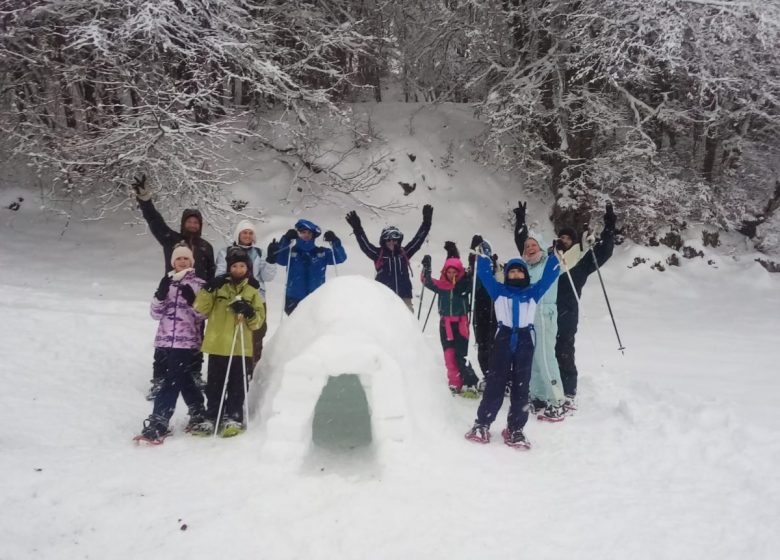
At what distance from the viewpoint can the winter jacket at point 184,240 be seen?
4727 mm

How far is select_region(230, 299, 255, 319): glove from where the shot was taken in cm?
402

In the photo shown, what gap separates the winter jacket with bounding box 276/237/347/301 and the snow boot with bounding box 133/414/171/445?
6.11 ft

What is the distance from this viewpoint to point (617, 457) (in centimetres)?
412

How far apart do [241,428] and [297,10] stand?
404 inches

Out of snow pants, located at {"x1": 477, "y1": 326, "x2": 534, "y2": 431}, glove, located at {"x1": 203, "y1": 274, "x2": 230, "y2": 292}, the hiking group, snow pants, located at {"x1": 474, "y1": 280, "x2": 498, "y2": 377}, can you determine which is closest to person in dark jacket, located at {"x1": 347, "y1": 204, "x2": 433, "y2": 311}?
the hiking group

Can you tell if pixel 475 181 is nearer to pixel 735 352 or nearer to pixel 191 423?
pixel 735 352

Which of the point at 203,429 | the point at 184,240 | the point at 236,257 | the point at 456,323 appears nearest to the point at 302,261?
the point at 184,240

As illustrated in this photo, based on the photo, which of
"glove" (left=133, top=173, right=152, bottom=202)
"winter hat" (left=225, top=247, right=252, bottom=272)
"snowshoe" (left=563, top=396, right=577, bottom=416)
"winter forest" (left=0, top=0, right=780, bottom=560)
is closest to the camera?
"winter forest" (left=0, top=0, right=780, bottom=560)

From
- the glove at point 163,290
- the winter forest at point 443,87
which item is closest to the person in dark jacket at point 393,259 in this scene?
the glove at point 163,290

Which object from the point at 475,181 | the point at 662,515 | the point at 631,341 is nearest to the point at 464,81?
the point at 475,181

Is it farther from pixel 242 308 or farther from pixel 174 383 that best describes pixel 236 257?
pixel 174 383

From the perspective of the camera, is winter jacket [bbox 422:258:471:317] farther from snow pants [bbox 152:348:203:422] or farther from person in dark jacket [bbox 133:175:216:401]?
snow pants [bbox 152:348:203:422]

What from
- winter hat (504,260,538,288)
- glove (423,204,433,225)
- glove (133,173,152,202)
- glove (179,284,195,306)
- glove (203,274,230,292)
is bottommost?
glove (179,284,195,306)

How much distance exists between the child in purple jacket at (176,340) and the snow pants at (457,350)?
2267mm
